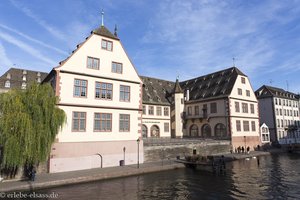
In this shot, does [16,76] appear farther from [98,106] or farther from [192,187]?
[192,187]

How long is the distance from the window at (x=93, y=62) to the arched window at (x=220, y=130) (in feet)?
93.1

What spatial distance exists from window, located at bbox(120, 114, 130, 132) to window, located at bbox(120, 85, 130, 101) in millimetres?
2166

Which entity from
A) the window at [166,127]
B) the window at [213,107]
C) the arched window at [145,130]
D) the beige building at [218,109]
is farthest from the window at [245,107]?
the arched window at [145,130]

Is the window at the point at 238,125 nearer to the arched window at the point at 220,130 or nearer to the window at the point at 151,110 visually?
the arched window at the point at 220,130

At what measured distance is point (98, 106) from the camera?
26953mm

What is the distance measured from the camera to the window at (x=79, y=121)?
83.0 feet

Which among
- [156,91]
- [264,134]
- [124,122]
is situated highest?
[156,91]

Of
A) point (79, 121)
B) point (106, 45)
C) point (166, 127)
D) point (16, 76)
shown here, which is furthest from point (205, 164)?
point (16, 76)

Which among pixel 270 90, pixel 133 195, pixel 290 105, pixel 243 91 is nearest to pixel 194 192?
pixel 133 195

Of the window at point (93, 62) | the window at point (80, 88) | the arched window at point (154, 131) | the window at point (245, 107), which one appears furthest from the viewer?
the window at point (245, 107)

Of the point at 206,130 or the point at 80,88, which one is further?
the point at 206,130

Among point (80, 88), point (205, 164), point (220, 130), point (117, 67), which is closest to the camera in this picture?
point (80, 88)

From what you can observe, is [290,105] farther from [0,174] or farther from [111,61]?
[0,174]

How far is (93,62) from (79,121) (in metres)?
7.10
